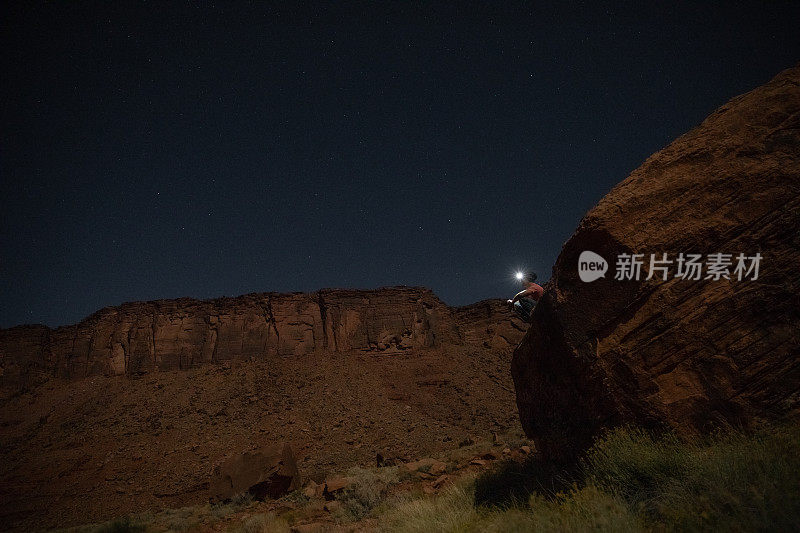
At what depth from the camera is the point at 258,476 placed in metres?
11.8

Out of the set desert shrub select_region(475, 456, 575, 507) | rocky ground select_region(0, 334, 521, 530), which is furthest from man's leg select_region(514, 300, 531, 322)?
rocky ground select_region(0, 334, 521, 530)

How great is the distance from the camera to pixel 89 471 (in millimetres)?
21000

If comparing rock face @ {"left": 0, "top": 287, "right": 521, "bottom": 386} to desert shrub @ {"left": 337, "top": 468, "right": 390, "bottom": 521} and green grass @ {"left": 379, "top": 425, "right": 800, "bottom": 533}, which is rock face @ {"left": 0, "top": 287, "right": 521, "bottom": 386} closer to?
desert shrub @ {"left": 337, "top": 468, "right": 390, "bottom": 521}

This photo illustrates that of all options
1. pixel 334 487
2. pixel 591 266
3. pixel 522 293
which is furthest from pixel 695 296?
pixel 334 487

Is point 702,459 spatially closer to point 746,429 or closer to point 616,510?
point 746,429

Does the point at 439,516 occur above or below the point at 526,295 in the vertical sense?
below

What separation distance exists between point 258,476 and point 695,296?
13.4 m

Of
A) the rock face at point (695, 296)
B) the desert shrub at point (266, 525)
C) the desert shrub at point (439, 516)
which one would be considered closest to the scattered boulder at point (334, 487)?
the desert shrub at point (266, 525)

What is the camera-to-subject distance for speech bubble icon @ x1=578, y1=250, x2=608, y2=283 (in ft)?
16.0

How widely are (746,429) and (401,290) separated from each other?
36139 millimetres

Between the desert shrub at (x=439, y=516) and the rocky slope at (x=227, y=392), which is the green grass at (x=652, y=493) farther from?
the rocky slope at (x=227, y=392)

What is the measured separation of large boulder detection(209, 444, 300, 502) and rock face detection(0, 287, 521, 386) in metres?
22.4

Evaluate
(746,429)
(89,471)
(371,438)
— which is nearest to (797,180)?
(746,429)

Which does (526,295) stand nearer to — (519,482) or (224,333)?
(519,482)
